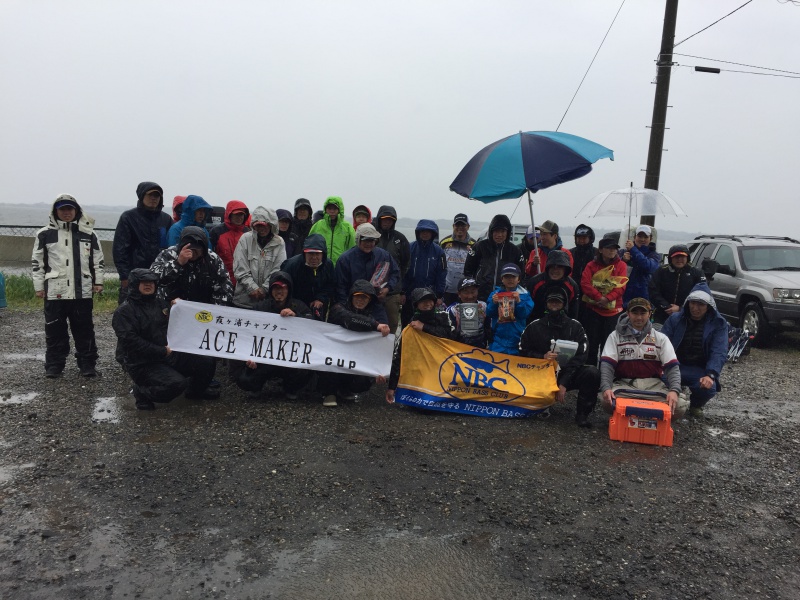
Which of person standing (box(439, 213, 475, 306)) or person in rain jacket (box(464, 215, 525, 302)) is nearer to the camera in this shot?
person in rain jacket (box(464, 215, 525, 302))

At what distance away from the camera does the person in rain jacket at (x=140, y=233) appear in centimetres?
782

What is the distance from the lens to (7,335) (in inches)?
414

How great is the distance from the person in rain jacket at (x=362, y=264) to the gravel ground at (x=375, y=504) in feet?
4.17

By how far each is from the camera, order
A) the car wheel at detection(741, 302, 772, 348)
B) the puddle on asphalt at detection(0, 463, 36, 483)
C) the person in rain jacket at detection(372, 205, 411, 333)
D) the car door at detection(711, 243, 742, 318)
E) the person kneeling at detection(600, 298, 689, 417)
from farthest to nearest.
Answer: the car door at detection(711, 243, 742, 318) < the car wheel at detection(741, 302, 772, 348) < the person in rain jacket at detection(372, 205, 411, 333) < the person kneeling at detection(600, 298, 689, 417) < the puddle on asphalt at detection(0, 463, 36, 483)

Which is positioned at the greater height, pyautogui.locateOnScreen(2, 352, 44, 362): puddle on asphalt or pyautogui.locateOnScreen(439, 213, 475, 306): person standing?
pyautogui.locateOnScreen(439, 213, 475, 306): person standing

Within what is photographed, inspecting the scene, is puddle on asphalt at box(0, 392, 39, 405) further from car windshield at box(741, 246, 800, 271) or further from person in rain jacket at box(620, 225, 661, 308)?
car windshield at box(741, 246, 800, 271)

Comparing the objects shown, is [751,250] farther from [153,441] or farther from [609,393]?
[153,441]

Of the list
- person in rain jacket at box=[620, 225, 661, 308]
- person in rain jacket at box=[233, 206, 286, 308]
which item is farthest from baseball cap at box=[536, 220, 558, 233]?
person in rain jacket at box=[233, 206, 286, 308]

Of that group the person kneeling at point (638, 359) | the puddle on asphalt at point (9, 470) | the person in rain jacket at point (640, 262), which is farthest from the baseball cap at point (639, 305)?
the puddle on asphalt at point (9, 470)

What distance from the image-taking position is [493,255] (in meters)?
8.14

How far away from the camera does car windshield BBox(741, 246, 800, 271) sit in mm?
12188

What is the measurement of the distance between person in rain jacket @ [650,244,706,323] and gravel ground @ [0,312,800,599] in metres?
1.86

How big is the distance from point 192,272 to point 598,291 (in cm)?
453

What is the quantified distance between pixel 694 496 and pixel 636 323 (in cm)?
213
